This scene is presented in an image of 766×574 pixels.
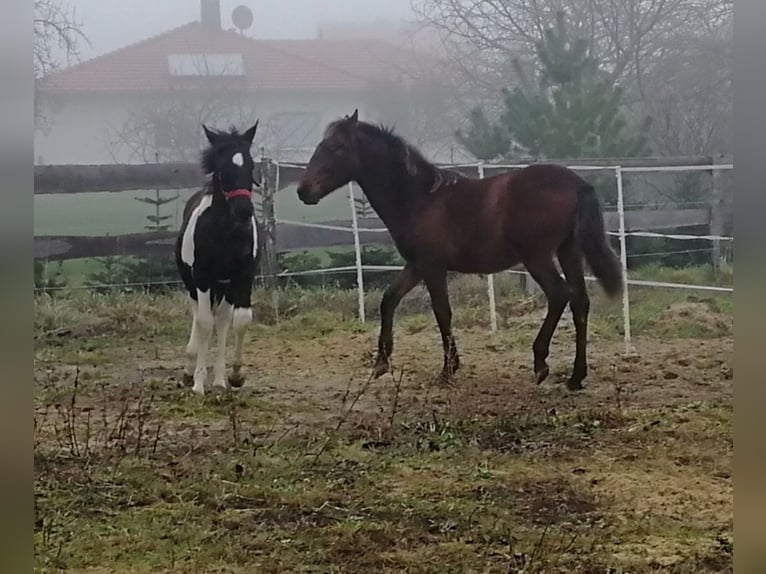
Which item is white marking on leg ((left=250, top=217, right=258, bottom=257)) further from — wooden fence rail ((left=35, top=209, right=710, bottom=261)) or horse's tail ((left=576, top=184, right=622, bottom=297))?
horse's tail ((left=576, top=184, right=622, bottom=297))

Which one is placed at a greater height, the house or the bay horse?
the house

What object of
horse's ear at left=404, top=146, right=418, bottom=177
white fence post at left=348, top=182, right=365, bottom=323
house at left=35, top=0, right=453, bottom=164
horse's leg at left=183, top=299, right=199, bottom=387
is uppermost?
house at left=35, top=0, right=453, bottom=164

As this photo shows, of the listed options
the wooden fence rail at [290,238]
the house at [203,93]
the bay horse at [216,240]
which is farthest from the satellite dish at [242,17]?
the wooden fence rail at [290,238]

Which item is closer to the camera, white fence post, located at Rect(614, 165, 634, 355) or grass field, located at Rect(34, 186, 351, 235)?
grass field, located at Rect(34, 186, 351, 235)

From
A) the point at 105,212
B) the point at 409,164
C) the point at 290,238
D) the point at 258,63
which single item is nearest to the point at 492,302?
the point at 409,164

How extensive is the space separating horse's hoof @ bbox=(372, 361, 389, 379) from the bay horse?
27cm

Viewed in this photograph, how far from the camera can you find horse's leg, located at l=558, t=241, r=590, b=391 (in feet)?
6.20

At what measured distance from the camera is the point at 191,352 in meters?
1.82

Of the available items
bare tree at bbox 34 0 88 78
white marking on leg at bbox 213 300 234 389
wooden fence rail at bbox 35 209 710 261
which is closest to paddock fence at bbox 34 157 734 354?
wooden fence rail at bbox 35 209 710 261

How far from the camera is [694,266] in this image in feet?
6.30

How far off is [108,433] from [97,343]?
179 mm

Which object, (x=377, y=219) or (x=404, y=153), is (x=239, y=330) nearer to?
(x=377, y=219)

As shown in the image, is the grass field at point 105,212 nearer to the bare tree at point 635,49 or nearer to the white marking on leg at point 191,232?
the white marking on leg at point 191,232
